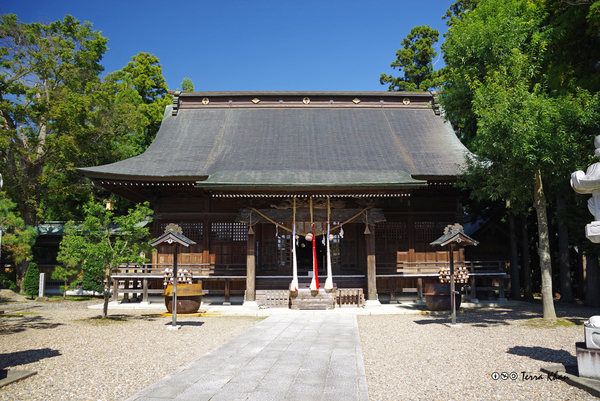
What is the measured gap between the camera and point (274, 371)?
6012mm

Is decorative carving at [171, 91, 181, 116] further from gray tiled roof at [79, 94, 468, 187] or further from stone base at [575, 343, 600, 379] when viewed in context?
stone base at [575, 343, 600, 379]

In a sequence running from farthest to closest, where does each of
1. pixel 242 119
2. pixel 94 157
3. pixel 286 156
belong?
pixel 94 157
pixel 242 119
pixel 286 156

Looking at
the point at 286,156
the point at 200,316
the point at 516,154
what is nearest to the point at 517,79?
the point at 516,154

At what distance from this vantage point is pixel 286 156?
642 inches

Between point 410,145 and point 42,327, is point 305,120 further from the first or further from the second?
point 42,327

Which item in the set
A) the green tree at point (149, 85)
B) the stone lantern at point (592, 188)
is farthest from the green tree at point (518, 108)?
the green tree at point (149, 85)

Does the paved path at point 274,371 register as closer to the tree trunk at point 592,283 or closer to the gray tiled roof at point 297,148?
the gray tiled roof at point 297,148

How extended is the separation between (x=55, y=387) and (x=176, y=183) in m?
9.51

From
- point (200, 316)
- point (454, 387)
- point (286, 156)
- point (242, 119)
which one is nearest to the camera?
point (454, 387)

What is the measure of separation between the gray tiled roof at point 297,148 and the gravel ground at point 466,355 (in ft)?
16.1

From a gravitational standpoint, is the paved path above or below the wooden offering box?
below

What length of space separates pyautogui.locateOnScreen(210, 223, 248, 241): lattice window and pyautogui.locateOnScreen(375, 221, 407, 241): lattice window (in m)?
5.24

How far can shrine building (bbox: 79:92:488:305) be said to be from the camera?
1388 centimetres

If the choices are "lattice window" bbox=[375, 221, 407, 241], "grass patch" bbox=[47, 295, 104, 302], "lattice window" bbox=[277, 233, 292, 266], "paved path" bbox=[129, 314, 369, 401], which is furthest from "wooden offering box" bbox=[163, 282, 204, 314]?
"grass patch" bbox=[47, 295, 104, 302]
